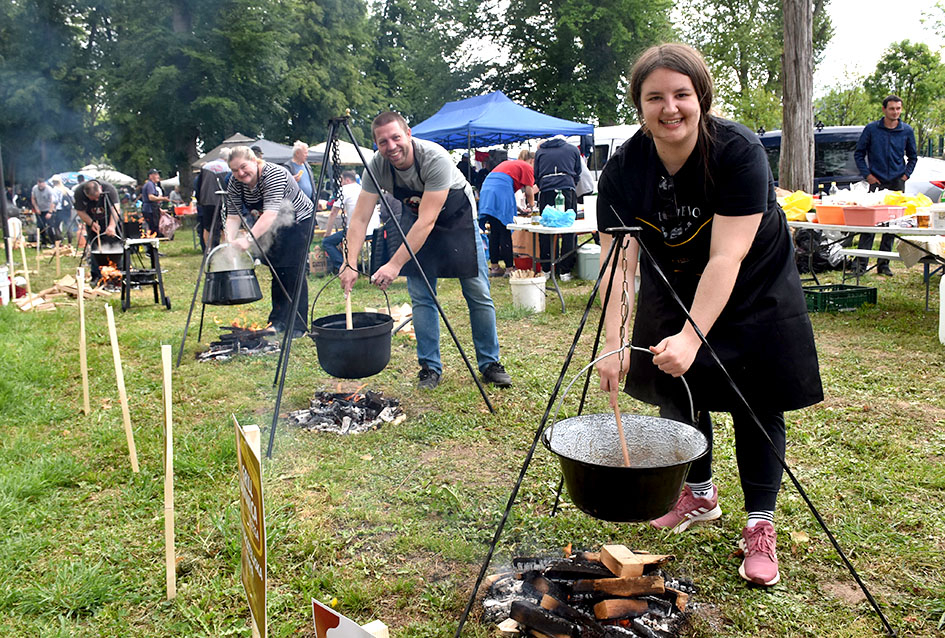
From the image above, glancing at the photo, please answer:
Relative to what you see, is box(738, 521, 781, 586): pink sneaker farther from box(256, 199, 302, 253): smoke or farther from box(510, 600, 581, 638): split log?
box(256, 199, 302, 253): smoke

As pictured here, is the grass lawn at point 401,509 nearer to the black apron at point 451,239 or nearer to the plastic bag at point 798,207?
the black apron at point 451,239

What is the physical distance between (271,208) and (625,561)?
454 cm

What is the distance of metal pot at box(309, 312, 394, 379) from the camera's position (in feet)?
12.8

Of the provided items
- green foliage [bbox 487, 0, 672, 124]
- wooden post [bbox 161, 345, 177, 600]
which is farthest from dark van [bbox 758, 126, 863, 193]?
green foliage [bbox 487, 0, 672, 124]

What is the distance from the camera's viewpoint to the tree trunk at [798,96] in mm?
9234

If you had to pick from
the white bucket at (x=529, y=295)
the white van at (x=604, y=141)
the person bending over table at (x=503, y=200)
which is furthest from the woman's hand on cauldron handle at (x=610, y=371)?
the white van at (x=604, y=141)

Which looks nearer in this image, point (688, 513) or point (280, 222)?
point (688, 513)

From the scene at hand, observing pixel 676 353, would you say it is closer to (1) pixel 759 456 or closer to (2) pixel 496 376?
(1) pixel 759 456

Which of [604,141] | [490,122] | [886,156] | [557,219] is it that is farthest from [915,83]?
[557,219]

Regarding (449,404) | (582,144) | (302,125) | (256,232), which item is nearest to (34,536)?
(449,404)

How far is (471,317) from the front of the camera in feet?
16.1

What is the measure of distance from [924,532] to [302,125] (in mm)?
32968

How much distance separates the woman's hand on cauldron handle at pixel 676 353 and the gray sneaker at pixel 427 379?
2987 mm

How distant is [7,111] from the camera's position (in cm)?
1947
